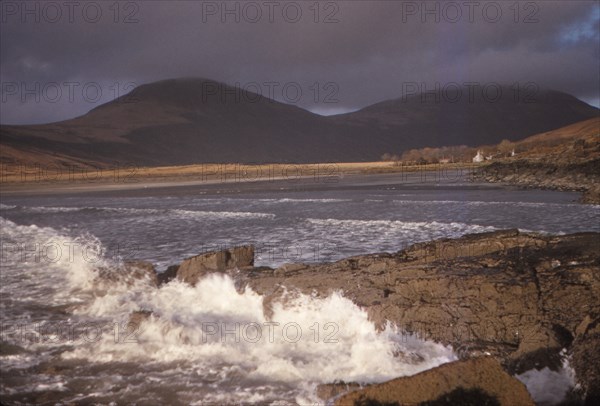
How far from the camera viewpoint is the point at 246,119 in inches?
6590

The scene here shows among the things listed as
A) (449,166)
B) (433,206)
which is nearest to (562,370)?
(433,206)

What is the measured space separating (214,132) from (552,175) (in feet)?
438

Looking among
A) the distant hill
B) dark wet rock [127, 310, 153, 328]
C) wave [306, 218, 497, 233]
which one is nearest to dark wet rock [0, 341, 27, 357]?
dark wet rock [127, 310, 153, 328]

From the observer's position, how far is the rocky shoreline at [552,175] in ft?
74.0

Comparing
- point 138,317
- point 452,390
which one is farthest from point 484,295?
point 138,317

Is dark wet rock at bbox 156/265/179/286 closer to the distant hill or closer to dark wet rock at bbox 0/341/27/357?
dark wet rock at bbox 0/341/27/357

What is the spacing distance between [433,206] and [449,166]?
39097 mm

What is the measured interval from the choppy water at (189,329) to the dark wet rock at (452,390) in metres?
0.77

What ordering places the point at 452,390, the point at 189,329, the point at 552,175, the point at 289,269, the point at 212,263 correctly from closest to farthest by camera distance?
1. the point at 452,390
2. the point at 189,329
3. the point at 289,269
4. the point at 212,263
5. the point at 552,175

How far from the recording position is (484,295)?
5094 mm

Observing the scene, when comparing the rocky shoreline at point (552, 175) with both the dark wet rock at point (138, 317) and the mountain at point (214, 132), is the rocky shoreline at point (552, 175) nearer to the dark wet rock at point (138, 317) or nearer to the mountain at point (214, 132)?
the dark wet rock at point (138, 317)

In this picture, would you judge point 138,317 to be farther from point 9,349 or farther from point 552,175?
point 552,175

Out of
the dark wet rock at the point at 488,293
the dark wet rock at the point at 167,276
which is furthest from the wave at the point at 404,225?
the dark wet rock at the point at 167,276

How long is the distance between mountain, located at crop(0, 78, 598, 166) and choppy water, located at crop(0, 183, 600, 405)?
85299mm
